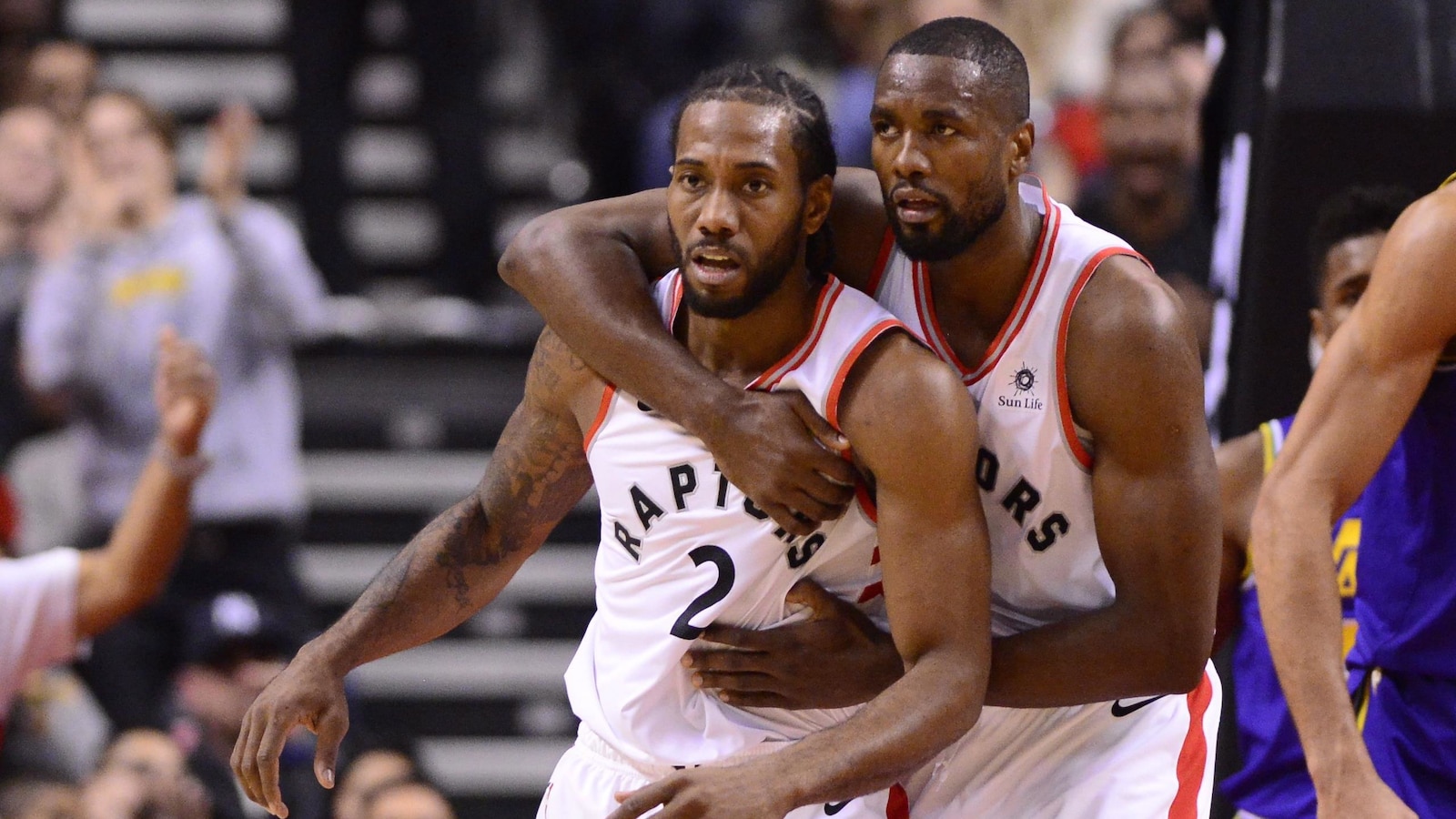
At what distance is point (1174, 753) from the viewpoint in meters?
3.49

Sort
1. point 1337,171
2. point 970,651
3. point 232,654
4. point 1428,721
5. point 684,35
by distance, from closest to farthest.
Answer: point 970,651, point 1428,721, point 1337,171, point 232,654, point 684,35

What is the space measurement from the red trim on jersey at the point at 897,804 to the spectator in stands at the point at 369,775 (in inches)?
98.5

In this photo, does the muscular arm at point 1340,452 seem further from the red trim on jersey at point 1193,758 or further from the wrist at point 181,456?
the wrist at point 181,456

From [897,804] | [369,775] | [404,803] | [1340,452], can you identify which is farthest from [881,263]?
[369,775]

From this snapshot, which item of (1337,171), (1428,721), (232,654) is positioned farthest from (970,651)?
(232,654)

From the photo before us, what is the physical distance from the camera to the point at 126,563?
16.8 ft

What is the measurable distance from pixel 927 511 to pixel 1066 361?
1.22ft

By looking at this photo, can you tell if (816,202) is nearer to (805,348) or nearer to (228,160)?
(805,348)

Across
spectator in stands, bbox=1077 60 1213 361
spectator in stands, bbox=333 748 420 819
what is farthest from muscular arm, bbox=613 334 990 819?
spectator in stands, bbox=1077 60 1213 361

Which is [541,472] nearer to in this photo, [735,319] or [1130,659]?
[735,319]

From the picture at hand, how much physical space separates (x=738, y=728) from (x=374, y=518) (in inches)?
211

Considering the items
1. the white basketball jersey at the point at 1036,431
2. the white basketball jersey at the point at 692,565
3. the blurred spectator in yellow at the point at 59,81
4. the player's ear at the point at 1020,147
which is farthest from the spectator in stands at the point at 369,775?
the blurred spectator in yellow at the point at 59,81

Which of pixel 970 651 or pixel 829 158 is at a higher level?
pixel 829 158

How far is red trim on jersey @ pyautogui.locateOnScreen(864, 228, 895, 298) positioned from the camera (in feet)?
11.3
